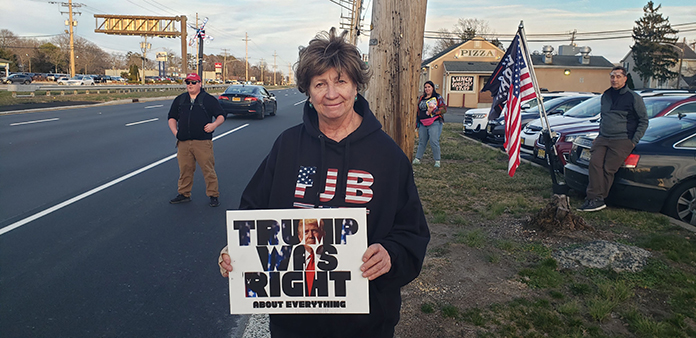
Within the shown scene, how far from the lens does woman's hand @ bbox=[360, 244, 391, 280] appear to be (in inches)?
78.0

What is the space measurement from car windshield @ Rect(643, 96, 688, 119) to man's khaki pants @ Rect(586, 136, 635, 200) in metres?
3.53

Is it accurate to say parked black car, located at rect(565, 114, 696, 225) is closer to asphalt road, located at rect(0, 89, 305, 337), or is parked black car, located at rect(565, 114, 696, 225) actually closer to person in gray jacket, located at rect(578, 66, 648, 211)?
person in gray jacket, located at rect(578, 66, 648, 211)

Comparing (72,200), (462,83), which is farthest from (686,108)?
(462,83)

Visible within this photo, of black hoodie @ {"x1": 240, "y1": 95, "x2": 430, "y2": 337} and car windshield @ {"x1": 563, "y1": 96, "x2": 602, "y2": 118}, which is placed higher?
car windshield @ {"x1": 563, "y1": 96, "x2": 602, "y2": 118}

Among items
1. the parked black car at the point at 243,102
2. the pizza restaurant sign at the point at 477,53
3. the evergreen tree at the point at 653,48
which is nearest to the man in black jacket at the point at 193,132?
the parked black car at the point at 243,102

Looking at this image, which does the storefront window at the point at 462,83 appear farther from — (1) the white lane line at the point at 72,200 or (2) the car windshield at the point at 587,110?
(1) the white lane line at the point at 72,200

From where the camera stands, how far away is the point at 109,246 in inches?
209

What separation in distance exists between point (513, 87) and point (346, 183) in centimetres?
493

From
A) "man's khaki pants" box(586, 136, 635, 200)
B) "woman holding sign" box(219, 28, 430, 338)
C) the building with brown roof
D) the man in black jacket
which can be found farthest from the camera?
the building with brown roof

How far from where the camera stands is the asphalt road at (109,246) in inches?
148

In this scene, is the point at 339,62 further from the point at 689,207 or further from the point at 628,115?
the point at 689,207

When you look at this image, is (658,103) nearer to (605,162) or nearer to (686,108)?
(686,108)

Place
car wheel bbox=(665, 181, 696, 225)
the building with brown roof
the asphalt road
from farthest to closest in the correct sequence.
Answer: the building with brown roof, car wheel bbox=(665, 181, 696, 225), the asphalt road

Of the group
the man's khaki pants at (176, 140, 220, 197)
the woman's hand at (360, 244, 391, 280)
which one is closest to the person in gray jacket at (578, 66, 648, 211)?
the man's khaki pants at (176, 140, 220, 197)
